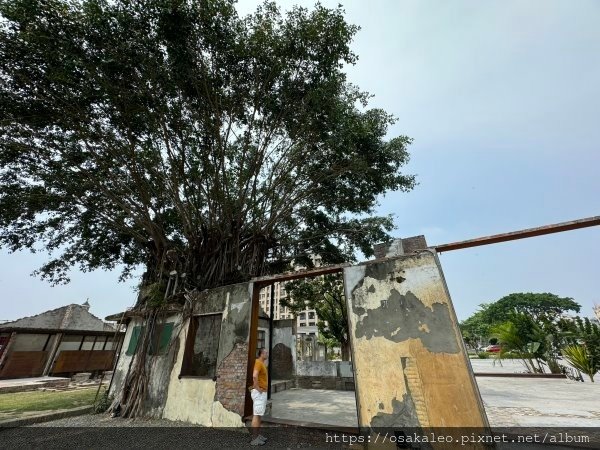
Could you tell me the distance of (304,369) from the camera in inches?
508

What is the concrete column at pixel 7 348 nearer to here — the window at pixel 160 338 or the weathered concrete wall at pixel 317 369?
the window at pixel 160 338

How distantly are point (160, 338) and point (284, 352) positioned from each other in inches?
266

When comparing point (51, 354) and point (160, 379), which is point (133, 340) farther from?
point (51, 354)

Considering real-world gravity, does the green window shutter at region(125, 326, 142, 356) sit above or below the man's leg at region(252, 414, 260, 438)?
above

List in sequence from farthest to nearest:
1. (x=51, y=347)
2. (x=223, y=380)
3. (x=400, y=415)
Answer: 1. (x=51, y=347)
2. (x=223, y=380)
3. (x=400, y=415)

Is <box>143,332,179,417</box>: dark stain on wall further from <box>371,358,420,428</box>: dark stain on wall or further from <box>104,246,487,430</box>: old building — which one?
<box>371,358,420,428</box>: dark stain on wall

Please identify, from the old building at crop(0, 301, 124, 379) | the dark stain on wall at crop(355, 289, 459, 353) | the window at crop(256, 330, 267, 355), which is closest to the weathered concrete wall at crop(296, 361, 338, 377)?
the window at crop(256, 330, 267, 355)

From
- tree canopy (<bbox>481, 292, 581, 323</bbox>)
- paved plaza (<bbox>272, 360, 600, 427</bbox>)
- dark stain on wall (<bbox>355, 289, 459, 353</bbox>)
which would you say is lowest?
paved plaza (<bbox>272, 360, 600, 427</bbox>)

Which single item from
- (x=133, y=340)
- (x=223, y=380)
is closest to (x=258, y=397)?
(x=223, y=380)

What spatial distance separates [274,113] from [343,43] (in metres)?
2.58

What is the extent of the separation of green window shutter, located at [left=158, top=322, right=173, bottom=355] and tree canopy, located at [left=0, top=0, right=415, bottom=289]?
135 cm

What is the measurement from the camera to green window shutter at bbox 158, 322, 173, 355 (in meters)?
7.51

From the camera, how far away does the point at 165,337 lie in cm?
760

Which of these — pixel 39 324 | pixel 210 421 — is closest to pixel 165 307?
pixel 210 421
